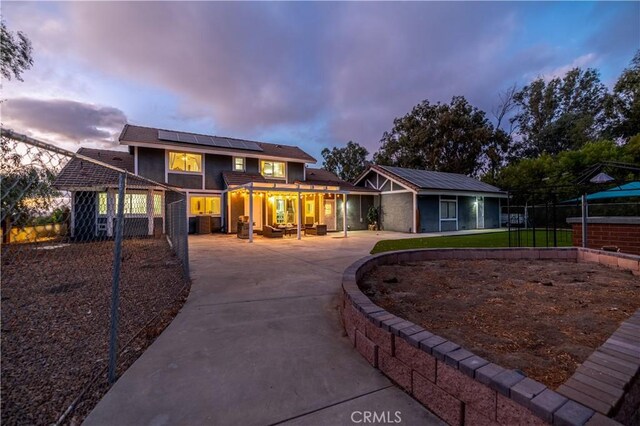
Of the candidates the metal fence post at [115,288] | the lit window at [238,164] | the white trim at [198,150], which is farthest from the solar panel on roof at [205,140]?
the metal fence post at [115,288]

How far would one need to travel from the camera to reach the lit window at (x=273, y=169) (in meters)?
18.8

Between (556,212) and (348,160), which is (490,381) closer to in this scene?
(556,212)

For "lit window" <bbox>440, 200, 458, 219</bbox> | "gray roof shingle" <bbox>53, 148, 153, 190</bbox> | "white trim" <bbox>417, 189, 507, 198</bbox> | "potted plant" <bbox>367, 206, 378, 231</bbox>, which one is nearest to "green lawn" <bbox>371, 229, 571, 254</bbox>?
"white trim" <bbox>417, 189, 507, 198</bbox>

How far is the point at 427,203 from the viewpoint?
1809 centimetres

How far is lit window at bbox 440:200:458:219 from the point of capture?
18797 millimetres

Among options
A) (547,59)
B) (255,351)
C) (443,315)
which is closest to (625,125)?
(547,59)

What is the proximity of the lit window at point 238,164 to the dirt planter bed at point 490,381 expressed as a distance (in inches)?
651

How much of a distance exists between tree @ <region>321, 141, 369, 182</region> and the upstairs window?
77.9 feet

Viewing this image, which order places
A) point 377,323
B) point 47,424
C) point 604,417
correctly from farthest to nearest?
point 377,323, point 47,424, point 604,417

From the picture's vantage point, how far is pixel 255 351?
114 inches

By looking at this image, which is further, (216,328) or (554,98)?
(554,98)

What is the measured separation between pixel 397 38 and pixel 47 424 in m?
16.7

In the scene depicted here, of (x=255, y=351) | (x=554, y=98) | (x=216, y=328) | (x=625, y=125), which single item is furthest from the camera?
(x=554, y=98)

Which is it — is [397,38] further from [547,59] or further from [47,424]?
[547,59]
